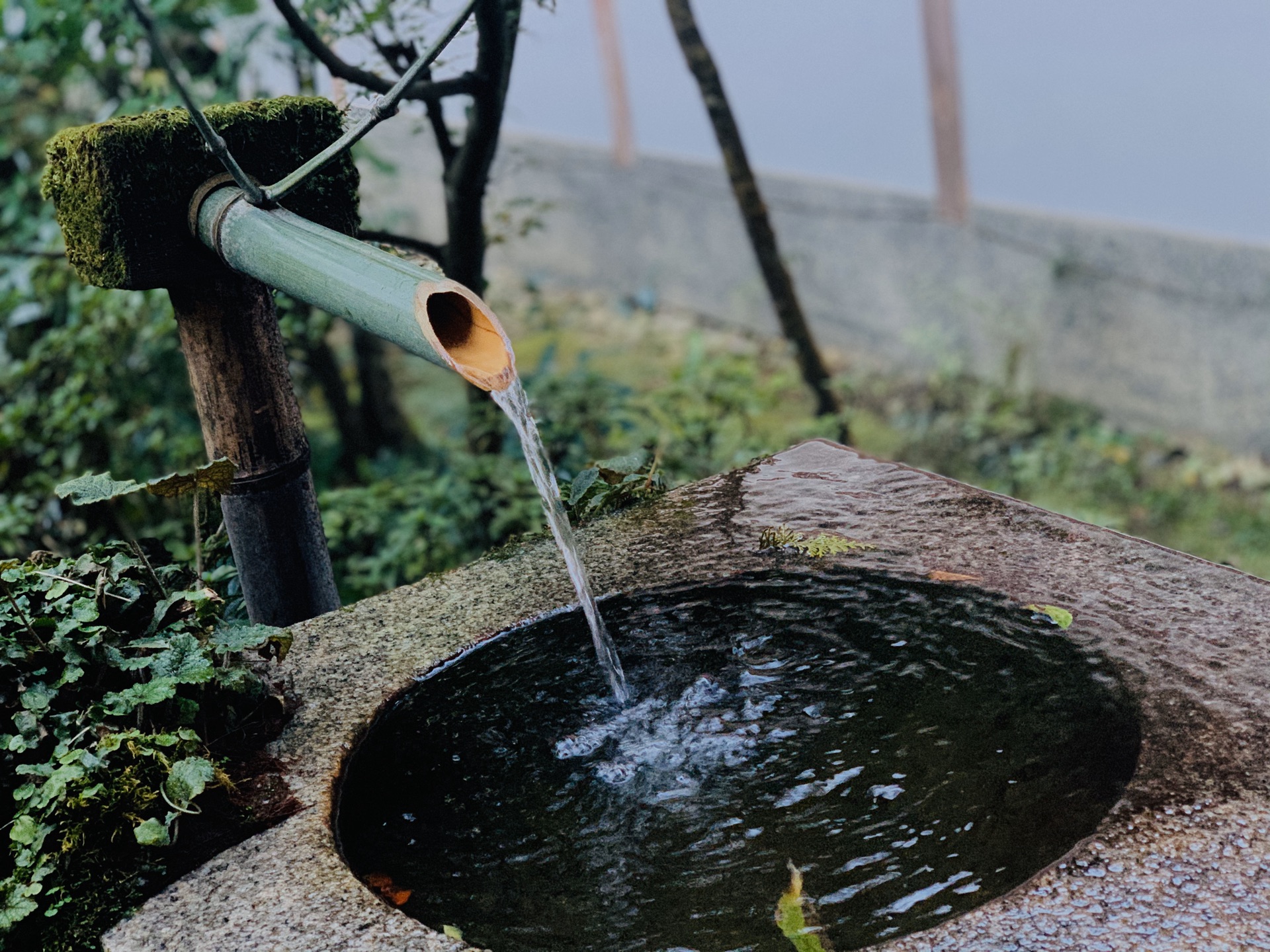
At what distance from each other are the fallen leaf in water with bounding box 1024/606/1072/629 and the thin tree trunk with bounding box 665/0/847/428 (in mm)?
2204

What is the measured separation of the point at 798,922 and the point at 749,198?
9.60 feet

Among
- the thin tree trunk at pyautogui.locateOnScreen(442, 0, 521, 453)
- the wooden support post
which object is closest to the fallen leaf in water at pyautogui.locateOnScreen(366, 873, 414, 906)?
the wooden support post

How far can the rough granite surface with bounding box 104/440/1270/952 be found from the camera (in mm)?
1301

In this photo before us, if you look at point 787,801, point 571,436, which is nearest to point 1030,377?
point 571,436

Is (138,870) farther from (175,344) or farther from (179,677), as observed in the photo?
(175,344)

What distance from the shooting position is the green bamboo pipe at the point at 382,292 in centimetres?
151

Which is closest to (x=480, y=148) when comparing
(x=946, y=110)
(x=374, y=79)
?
(x=374, y=79)

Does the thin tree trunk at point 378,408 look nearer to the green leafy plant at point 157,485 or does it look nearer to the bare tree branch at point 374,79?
the bare tree branch at point 374,79

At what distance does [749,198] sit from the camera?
12.9 ft

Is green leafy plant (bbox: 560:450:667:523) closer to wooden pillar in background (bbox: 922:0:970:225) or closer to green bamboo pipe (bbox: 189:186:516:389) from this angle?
green bamboo pipe (bbox: 189:186:516:389)

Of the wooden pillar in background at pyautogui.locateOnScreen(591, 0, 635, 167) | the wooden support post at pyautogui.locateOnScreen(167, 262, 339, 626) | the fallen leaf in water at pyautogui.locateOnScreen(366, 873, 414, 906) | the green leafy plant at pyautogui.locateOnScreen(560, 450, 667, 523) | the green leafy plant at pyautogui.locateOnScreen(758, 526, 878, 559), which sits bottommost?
the fallen leaf in water at pyautogui.locateOnScreen(366, 873, 414, 906)

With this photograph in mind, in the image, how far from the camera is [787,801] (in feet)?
5.45

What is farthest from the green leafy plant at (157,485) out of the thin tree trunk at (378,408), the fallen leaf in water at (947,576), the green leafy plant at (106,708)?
the thin tree trunk at (378,408)

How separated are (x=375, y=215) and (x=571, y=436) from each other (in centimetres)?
349
